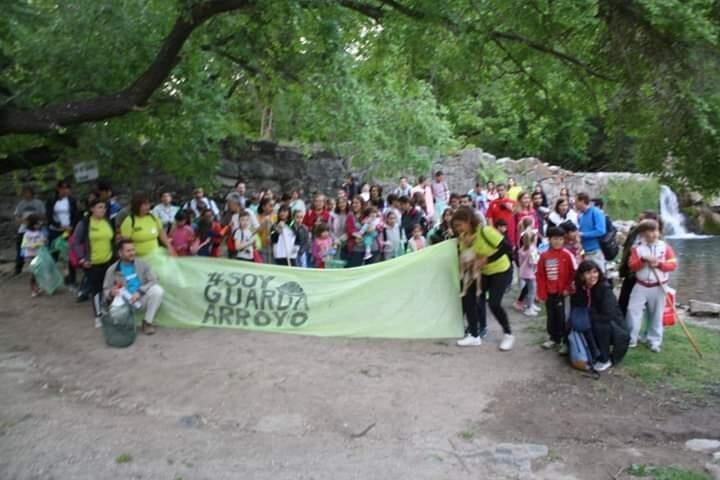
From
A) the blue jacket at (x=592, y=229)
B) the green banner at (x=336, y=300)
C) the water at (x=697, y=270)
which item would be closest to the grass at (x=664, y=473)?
the green banner at (x=336, y=300)

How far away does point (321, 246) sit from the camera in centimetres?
1030

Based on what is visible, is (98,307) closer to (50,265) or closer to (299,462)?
(50,265)

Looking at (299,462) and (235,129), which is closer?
(299,462)

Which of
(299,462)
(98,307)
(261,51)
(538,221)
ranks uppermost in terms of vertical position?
(261,51)

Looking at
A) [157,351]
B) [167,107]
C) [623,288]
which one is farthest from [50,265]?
[623,288]

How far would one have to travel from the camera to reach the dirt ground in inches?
200

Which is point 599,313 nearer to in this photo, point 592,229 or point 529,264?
point 592,229

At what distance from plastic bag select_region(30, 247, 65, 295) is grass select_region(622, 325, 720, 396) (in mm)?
8711

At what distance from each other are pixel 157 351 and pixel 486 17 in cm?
548

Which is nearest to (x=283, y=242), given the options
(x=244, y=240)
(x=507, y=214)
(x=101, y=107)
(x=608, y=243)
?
(x=244, y=240)

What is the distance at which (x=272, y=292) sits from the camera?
28.5ft

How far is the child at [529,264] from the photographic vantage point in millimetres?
9609

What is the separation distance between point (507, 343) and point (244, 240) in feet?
13.5

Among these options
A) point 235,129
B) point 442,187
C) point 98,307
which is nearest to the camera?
point 98,307
